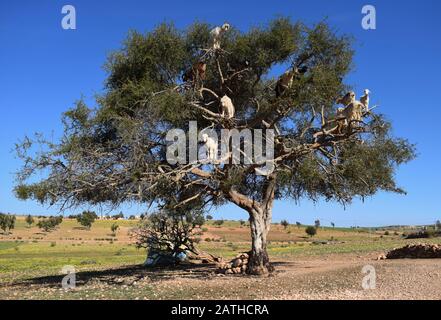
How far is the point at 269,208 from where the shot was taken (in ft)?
63.0

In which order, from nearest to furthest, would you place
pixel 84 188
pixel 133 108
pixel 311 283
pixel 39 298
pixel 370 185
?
pixel 39 298 → pixel 311 283 → pixel 84 188 → pixel 133 108 → pixel 370 185

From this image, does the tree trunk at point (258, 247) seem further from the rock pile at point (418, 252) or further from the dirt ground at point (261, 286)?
the rock pile at point (418, 252)

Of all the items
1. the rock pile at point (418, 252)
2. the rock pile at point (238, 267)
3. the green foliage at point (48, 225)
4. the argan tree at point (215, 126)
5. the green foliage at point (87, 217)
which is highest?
the argan tree at point (215, 126)

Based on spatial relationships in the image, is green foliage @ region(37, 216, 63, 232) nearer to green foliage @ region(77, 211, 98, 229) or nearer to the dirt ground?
green foliage @ region(77, 211, 98, 229)

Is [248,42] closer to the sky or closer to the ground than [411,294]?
closer to the sky

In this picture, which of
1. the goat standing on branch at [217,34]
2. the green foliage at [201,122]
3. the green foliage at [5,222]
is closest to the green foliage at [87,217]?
the green foliage at [201,122]

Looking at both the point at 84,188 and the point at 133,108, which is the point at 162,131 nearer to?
the point at 133,108

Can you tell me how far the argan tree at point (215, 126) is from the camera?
16.1 meters

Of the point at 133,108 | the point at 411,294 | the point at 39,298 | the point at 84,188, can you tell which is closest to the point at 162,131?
the point at 133,108

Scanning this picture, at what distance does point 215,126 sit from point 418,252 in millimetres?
10872

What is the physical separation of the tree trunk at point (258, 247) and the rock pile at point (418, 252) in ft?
24.2

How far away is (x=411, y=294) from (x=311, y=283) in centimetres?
329

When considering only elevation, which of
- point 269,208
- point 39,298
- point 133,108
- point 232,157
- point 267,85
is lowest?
point 39,298
